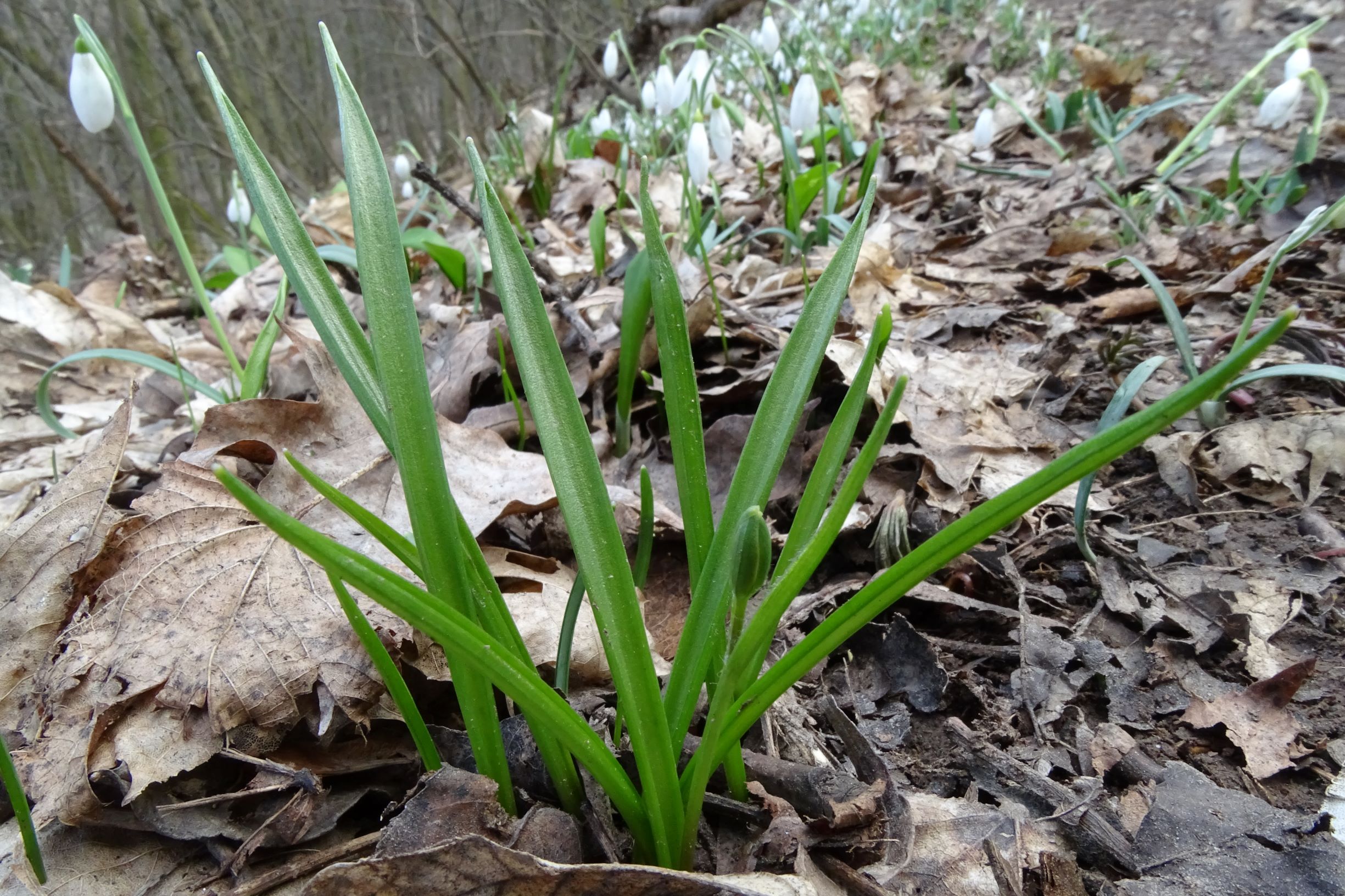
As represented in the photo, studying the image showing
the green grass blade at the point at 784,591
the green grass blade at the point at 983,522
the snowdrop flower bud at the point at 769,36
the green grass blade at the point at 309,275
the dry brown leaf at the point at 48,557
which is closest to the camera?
the green grass blade at the point at 983,522

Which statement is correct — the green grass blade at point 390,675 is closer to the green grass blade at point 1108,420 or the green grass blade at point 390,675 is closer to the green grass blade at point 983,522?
the green grass blade at point 983,522

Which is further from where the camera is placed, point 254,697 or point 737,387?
point 737,387

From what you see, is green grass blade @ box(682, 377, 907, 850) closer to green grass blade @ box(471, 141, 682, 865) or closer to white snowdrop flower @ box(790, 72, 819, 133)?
green grass blade @ box(471, 141, 682, 865)

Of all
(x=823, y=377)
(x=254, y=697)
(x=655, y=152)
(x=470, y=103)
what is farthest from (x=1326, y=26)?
(x=470, y=103)

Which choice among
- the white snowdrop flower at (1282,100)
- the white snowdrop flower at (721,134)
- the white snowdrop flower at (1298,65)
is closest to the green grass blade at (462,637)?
the white snowdrop flower at (721,134)

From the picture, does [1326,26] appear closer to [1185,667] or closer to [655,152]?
[655,152]

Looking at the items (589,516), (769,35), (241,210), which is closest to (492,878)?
(589,516)

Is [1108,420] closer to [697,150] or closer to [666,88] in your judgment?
[697,150]

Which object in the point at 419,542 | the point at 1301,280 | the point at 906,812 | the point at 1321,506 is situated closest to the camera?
the point at 419,542
